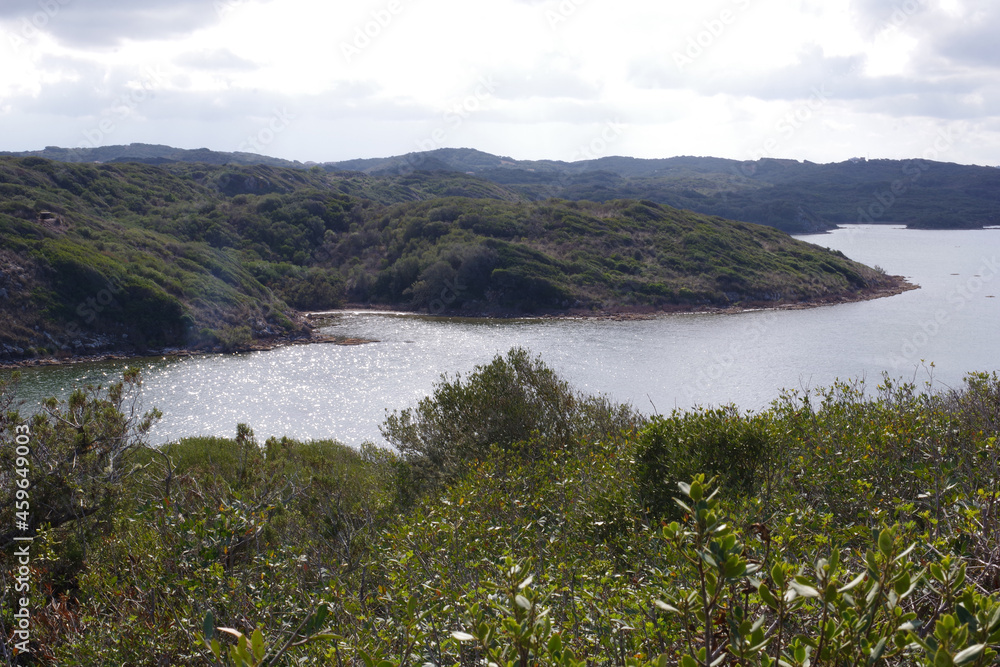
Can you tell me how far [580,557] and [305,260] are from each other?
64081mm

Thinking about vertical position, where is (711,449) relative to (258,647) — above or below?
below

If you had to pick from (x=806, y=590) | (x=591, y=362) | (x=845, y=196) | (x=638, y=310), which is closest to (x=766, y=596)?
(x=806, y=590)

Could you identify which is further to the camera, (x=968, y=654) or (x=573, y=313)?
(x=573, y=313)

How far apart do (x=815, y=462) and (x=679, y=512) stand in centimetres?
171

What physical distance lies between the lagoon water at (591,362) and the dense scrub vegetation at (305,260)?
4343mm

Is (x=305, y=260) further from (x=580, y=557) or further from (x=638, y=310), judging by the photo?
(x=580, y=557)

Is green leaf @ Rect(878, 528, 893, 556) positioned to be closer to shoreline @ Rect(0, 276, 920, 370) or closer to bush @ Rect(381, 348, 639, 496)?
bush @ Rect(381, 348, 639, 496)

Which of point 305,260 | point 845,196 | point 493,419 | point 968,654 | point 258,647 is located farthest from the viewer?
point 845,196

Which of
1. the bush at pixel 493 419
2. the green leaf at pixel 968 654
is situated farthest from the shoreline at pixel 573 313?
the green leaf at pixel 968 654

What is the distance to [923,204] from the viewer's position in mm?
128375

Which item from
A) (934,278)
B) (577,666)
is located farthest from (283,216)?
(577,666)

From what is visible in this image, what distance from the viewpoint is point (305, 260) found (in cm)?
6500

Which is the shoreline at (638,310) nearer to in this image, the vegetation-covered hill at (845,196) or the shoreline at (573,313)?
the shoreline at (573,313)

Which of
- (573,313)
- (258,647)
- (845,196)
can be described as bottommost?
(573,313)
